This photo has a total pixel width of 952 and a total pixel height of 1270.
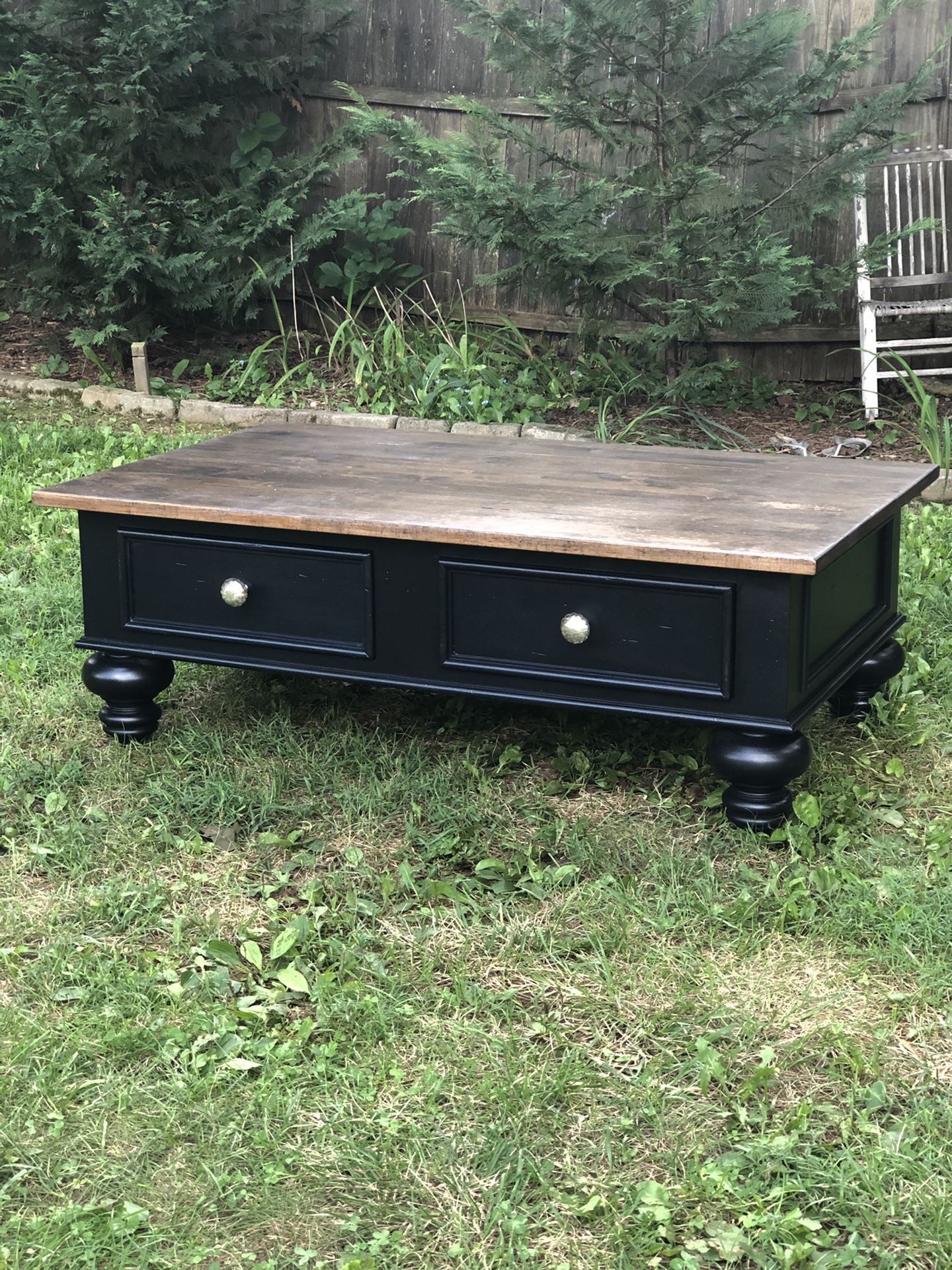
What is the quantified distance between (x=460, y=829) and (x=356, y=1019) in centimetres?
64

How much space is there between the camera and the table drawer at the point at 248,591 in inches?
112

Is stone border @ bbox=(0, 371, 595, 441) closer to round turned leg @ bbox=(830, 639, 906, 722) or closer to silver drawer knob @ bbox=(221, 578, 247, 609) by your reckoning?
round turned leg @ bbox=(830, 639, 906, 722)

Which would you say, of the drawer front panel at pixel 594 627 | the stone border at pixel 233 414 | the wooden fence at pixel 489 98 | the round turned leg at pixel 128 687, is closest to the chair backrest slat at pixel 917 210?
the wooden fence at pixel 489 98

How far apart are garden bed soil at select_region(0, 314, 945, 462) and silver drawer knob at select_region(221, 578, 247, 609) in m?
2.75

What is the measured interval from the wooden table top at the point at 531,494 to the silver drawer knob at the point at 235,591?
14 cm

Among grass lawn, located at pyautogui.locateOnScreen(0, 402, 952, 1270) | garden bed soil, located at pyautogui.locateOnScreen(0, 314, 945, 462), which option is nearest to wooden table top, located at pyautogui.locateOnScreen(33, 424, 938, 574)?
grass lawn, located at pyautogui.locateOnScreen(0, 402, 952, 1270)

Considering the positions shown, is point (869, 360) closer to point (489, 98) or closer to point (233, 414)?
point (489, 98)

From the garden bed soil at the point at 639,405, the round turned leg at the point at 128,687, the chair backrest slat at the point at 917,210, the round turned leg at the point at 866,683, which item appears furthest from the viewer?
the chair backrest slat at the point at 917,210

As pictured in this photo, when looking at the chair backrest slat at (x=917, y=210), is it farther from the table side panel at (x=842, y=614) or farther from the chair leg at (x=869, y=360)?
the table side panel at (x=842, y=614)

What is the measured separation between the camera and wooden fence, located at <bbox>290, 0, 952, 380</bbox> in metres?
5.86

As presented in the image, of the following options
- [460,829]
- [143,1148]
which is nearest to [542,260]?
[460,829]

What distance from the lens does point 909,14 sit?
19.0ft

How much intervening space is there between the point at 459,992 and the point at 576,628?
0.71 metres

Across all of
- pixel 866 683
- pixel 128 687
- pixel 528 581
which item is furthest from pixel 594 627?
pixel 128 687
